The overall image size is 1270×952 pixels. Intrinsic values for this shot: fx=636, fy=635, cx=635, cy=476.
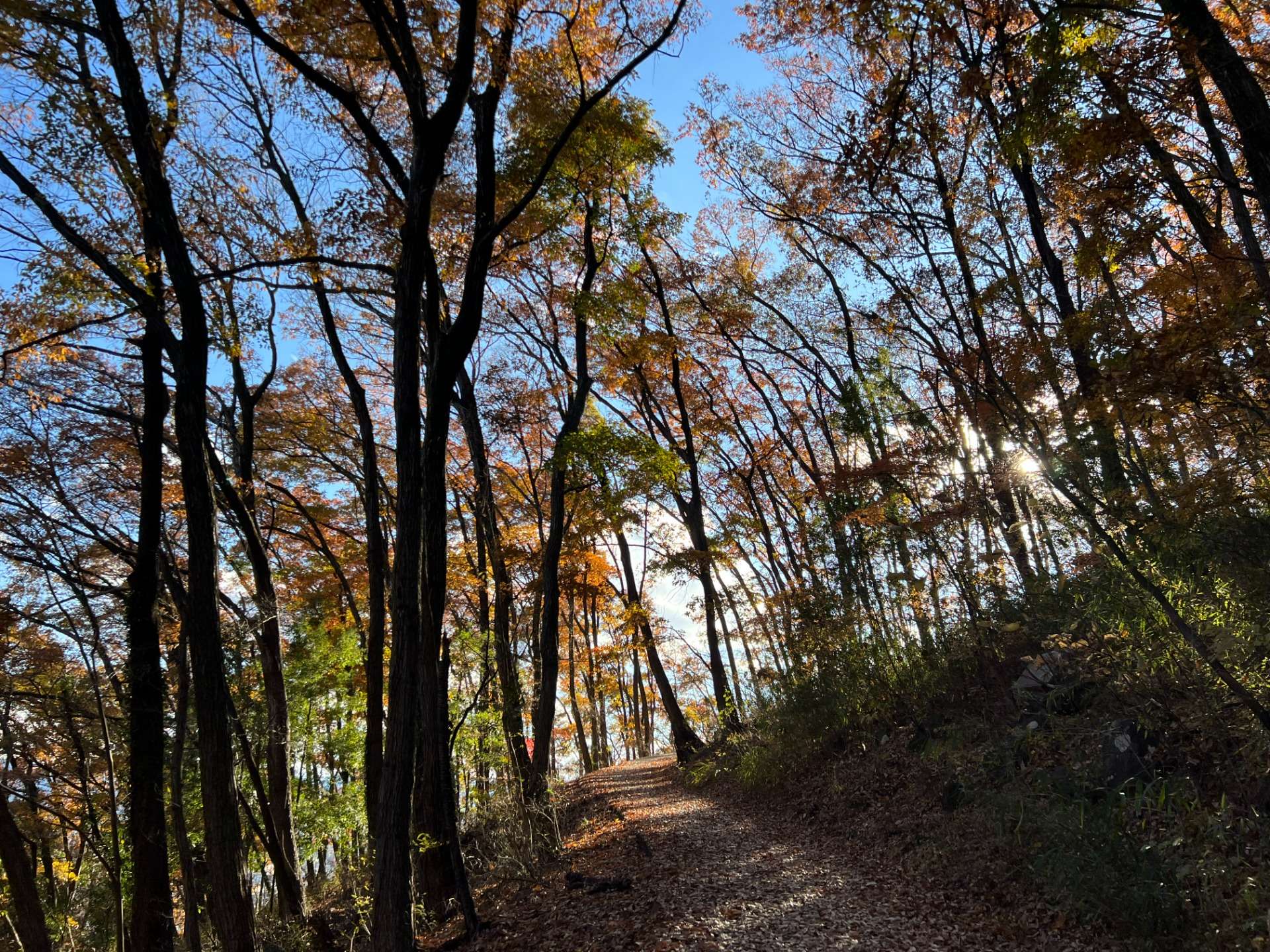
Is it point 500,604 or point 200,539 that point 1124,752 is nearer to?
point 200,539

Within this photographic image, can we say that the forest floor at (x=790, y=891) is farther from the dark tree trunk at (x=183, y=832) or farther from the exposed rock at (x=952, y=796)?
the dark tree trunk at (x=183, y=832)

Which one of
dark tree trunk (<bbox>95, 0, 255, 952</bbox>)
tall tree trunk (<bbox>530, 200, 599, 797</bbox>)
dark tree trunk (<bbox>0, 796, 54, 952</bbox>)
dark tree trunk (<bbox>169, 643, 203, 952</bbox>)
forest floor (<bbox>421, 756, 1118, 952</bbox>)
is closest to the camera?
forest floor (<bbox>421, 756, 1118, 952</bbox>)

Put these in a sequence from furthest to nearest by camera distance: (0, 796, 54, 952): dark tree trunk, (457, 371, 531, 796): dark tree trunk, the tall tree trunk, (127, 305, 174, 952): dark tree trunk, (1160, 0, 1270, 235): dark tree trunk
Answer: the tall tree trunk, (457, 371, 531, 796): dark tree trunk, (0, 796, 54, 952): dark tree trunk, (127, 305, 174, 952): dark tree trunk, (1160, 0, 1270, 235): dark tree trunk

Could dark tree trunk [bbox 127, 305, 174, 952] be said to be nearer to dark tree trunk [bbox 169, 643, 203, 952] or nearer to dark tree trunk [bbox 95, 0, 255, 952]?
dark tree trunk [bbox 95, 0, 255, 952]

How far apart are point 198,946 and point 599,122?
10.9 m

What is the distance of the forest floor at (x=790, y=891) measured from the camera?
439 cm

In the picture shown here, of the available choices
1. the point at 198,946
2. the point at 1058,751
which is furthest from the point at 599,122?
the point at 198,946

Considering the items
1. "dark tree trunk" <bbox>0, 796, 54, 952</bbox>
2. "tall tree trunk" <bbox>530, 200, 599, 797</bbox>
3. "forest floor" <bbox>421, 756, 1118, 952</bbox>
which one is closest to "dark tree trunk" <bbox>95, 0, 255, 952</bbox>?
"forest floor" <bbox>421, 756, 1118, 952</bbox>

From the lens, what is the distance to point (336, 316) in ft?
34.0

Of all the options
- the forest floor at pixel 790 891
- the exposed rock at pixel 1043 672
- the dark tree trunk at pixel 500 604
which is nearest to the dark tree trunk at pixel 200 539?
the forest floor at pixel 790 891

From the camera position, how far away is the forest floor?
14.4 feet

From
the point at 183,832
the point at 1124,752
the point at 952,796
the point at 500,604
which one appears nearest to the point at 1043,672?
the point at 952,796

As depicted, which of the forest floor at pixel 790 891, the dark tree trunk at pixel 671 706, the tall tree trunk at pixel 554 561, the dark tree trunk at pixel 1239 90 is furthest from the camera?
the dark tree trunk at pixel 671 706

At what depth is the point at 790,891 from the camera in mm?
5531
